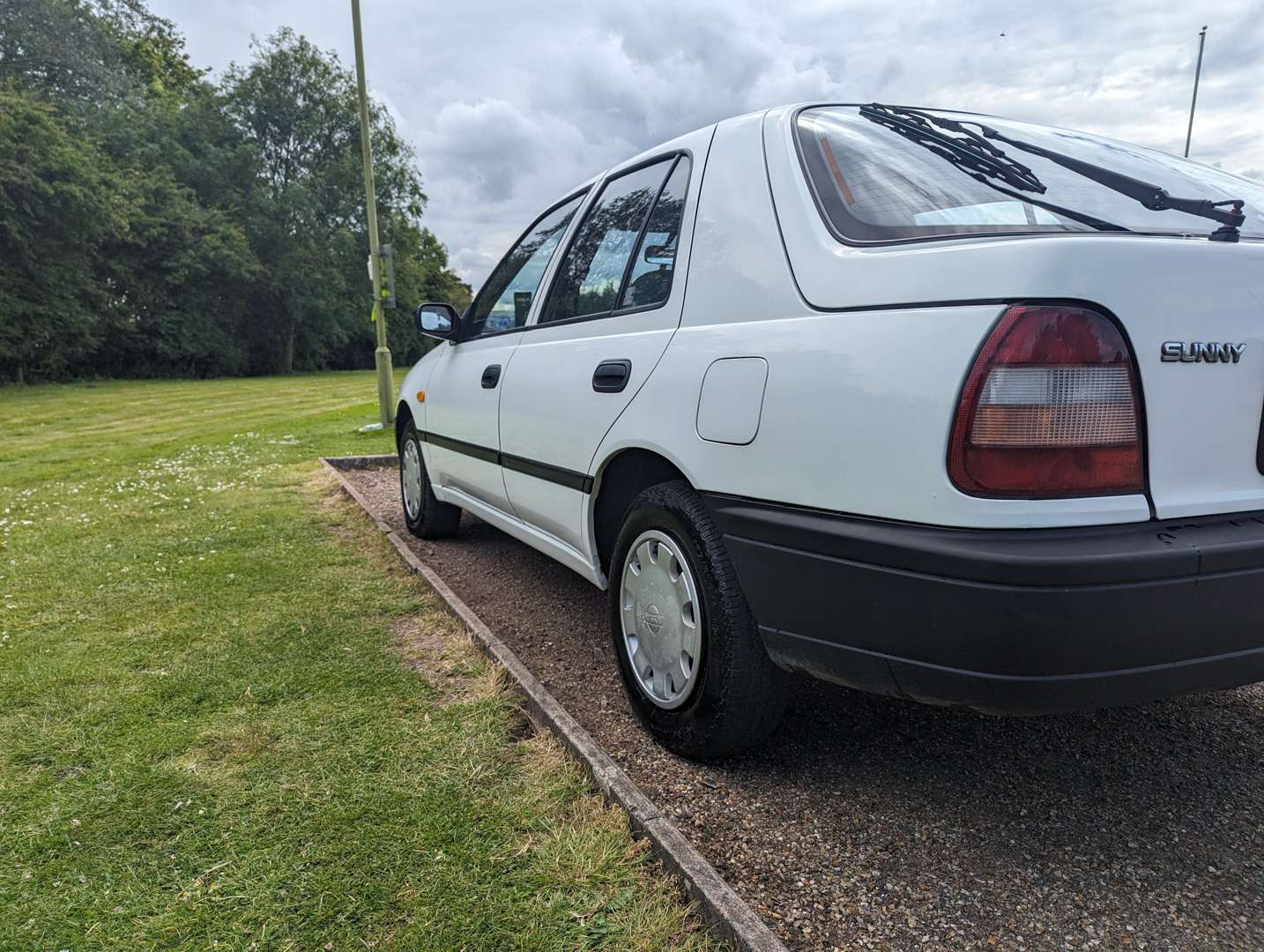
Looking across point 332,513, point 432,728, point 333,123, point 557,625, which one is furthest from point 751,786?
point 333,123

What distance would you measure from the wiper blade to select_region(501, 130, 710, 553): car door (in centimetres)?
58

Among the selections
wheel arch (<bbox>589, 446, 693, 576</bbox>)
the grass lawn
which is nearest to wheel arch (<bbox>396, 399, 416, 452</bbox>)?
the grass lawn

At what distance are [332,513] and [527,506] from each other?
3.14 m

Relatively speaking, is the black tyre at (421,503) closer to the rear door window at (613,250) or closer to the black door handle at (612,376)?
the rear door window at (613,250)

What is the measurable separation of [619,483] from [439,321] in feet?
6.82

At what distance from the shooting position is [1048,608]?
58.1 inches

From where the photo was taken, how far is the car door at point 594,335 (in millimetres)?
2492

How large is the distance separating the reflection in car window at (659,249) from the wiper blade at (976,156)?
600mm

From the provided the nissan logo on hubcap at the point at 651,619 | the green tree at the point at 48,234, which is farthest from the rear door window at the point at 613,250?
the green tree at the point at 48,234

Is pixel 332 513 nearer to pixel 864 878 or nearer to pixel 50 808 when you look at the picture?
pixel 50 808

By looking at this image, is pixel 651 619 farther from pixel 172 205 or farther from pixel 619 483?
pixel 172 205

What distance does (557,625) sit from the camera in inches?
139

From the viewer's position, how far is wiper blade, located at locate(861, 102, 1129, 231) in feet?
5.87

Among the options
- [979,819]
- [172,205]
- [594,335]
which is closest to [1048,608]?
[979,819]
